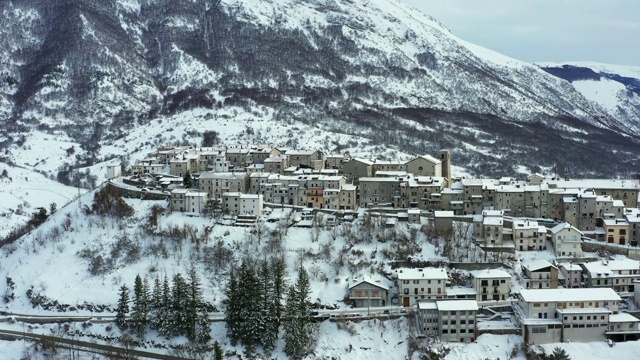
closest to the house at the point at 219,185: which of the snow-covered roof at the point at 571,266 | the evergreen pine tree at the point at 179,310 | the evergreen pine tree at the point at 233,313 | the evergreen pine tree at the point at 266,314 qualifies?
the evergreen pine tree at the point at 266,314

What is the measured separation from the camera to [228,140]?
147m

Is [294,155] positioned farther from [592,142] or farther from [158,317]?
[592,142]

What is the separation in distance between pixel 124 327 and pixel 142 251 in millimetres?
12864

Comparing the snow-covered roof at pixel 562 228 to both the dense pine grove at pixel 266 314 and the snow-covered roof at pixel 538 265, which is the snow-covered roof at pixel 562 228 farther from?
the dense pine grove at pixel 266 314

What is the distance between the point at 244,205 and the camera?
Result: 83.5m

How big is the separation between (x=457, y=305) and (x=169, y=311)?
28621 mm

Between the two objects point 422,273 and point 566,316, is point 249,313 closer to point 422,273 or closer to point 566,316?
point 422,273

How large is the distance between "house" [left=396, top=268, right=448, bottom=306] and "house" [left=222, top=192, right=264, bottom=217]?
2358 centimetres

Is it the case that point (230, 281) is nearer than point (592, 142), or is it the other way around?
point (230, 281)

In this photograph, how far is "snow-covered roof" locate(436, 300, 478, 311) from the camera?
61688 mm

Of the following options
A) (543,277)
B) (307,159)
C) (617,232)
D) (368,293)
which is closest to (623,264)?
(543,277)

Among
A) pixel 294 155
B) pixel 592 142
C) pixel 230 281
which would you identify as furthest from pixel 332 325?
pixel 592 142

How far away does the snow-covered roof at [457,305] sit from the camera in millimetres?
61688

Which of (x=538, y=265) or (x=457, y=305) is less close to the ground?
(x=538, y=265)
